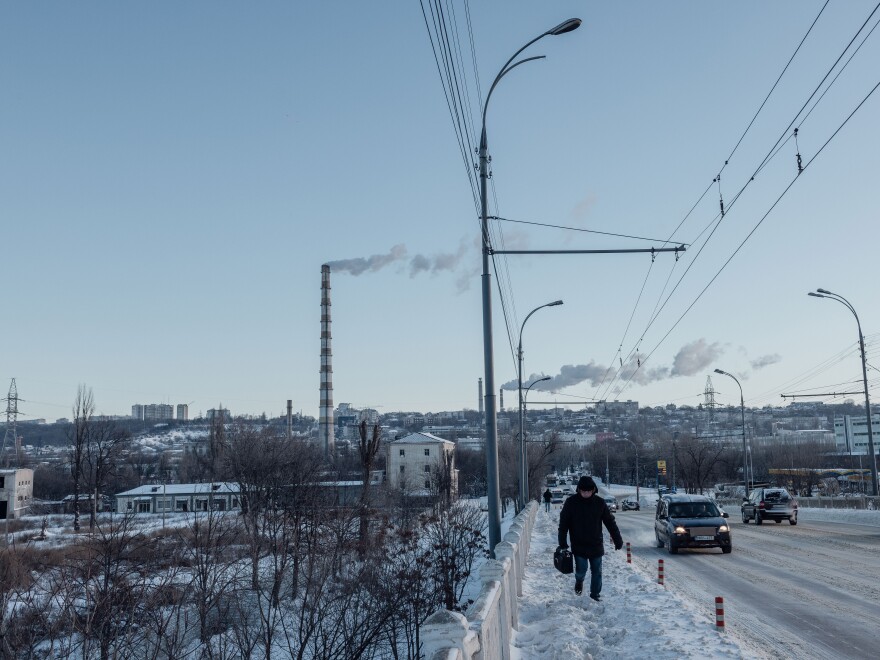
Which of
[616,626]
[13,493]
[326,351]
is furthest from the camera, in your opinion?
[326,351]

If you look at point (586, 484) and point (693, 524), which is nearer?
point (586, 484)

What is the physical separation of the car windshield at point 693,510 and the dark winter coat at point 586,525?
1222 cm

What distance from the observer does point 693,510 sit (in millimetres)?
22594

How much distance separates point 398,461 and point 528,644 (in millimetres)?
95060

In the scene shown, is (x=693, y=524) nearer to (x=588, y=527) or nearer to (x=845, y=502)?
(x=588, y=527)

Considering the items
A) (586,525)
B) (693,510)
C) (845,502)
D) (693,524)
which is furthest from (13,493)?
(586,525)

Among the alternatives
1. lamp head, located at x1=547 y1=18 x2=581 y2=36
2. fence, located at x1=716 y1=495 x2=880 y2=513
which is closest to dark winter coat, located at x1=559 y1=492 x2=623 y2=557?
lamp head, located at x1=547 y1=18 x2=581 y2=36

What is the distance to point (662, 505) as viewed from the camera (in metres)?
23.8

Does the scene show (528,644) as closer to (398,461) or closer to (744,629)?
(744,629)

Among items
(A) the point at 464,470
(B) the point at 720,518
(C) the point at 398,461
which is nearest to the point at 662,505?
(B) the point at 720,518

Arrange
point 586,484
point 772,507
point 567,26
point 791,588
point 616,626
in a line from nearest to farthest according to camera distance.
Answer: point 616,626, point 586,484, point 567,26, point 791,588, point 772,507

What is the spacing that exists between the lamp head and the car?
14466mm

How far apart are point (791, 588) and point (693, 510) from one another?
8.30m

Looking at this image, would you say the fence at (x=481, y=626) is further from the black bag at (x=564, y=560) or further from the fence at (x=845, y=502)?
the fence at (x=845, y=502)
